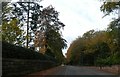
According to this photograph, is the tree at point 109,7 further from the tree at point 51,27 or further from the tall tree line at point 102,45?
the tree at point 51,27

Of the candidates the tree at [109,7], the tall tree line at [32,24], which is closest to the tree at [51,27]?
the tall tree line at [32,24]

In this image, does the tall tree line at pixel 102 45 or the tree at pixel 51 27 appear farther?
the tree at pixel 51 27

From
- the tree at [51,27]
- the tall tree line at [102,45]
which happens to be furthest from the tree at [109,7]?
the tree at [51,27]

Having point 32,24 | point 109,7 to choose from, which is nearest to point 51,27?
point 32,24

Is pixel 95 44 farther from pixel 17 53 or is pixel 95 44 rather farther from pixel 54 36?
pixel 17 53

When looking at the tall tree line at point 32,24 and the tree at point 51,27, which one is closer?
the tall tree line at point 32,24

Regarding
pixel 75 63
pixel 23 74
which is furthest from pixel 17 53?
pixel 75 63

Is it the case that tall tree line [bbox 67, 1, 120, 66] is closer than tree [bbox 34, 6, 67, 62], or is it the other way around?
tall tree line [bbox 67, 1, 120, 66]

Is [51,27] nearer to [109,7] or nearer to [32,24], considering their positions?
[32,24]

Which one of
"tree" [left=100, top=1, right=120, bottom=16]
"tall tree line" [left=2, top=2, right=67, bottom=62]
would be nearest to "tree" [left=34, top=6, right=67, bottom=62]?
"tall tree line" [left=2, top=2, right=67, bottom=62]

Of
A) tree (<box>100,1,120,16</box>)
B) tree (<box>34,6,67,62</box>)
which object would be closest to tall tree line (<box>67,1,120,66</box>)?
tree (<box>100,1,120,16</box>)

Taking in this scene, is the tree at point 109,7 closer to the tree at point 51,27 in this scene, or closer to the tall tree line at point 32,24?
the tall tree line at point 32,24

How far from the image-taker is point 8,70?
2114cm

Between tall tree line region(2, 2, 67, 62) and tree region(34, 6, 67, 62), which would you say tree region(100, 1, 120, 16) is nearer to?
tall tree line region(2, 2, 67, 62)
